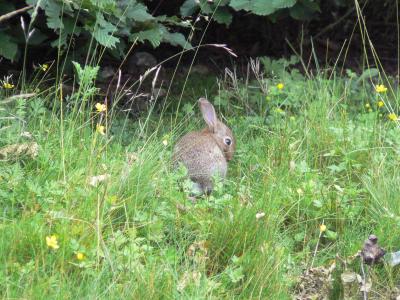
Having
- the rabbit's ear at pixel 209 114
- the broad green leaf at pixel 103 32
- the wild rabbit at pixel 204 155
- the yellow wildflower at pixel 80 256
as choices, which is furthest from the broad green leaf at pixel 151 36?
the yellow wildflower at pixel 80 256

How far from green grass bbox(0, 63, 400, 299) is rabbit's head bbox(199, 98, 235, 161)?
0.27 feet

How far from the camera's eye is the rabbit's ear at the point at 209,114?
566cm

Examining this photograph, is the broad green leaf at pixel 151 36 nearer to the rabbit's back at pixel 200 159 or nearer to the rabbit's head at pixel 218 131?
the rabbit's head at pixel 218 131

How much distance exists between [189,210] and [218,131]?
145cm

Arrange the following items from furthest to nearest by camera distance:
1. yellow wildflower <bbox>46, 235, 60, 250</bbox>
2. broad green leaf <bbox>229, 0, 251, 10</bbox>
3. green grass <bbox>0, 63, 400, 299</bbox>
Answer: broad green leaf <bbox>229, 0, 251, 10</bbox>
green grass <bbox>0, 63, 400, 299</bbox>
yellow wildflower <bbox>46, 235, 60, 250</bbox>

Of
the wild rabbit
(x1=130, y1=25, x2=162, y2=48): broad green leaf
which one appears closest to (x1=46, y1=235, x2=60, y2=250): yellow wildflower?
the wild rabbit

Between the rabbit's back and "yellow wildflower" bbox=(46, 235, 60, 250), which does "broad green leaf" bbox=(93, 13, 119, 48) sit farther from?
"yellow wildflower" bbox=(46, 235, 60, 250)

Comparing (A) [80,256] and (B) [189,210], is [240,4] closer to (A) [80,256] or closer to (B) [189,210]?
(B) [189,210]

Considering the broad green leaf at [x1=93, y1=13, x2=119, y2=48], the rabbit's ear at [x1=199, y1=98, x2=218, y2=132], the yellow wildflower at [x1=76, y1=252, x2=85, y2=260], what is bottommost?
the rabbit's ear at [x1=199, y1=98, x2=218, y2=132]

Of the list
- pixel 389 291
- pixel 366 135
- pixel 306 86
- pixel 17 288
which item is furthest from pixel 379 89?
pixel 17 288

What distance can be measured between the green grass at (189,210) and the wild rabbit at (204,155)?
0.33ft

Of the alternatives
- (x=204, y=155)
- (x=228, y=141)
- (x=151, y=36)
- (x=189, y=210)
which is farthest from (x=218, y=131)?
(x=189, y=210)

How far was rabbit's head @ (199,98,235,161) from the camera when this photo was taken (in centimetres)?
549

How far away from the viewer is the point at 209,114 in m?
5.70
